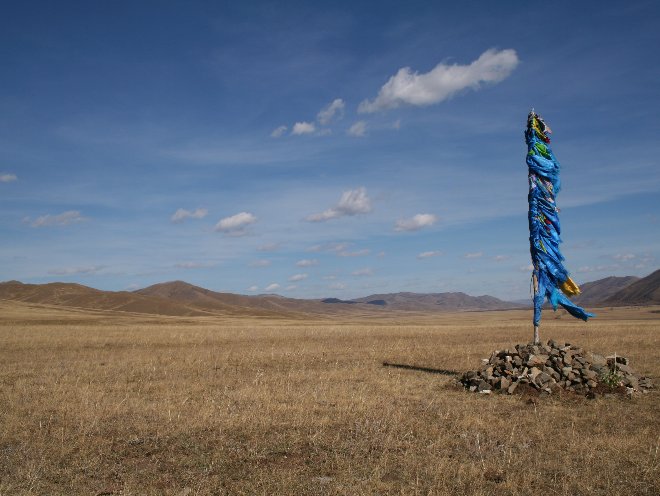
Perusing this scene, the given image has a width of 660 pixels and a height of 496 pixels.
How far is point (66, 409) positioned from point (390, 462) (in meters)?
9.17

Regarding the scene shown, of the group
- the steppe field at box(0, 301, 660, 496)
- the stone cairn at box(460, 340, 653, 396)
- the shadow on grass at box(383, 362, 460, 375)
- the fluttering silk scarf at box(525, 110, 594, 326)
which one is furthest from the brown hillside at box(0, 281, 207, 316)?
the stone cairn at box(460, 340, 653, 396)

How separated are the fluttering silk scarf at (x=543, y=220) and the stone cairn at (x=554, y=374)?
3160mm

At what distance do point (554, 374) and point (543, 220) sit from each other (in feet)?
22.0

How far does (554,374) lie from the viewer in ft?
53.5

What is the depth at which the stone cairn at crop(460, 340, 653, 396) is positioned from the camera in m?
15.8

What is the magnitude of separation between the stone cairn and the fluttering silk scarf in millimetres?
3160

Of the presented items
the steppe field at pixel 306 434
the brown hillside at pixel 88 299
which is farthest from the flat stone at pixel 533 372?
the brown hillside at pixel 88 299

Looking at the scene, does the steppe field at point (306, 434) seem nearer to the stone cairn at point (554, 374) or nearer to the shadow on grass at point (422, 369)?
the shadow on grass at point (422, 369)

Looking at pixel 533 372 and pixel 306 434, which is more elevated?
pixel 533 372

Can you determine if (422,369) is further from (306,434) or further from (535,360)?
(306,434)

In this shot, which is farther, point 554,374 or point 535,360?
point 535,360

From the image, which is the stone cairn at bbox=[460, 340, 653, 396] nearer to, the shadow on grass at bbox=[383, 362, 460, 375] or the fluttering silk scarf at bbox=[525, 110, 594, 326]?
the fluttering silk scarf at bbox=[525, 110, 594, 326]

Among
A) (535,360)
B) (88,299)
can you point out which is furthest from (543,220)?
(88,299)

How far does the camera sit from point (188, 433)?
11.1 metres
